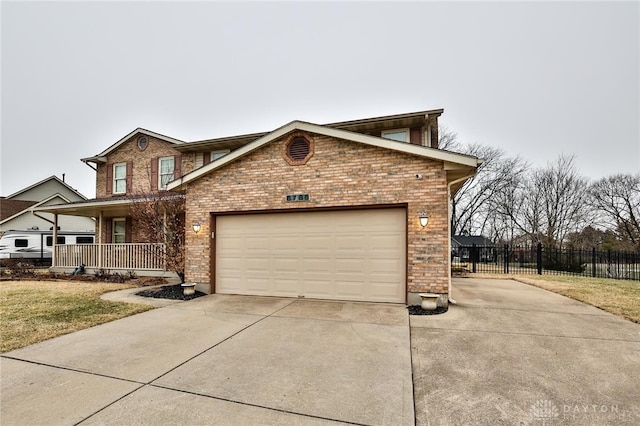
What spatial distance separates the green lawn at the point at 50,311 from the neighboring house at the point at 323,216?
7.97 feet

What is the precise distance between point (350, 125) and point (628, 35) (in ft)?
49.5

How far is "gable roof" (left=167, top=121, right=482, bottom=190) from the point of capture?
21.9 ft

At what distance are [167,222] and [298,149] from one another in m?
5.53

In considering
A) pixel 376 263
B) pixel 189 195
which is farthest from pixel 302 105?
pixel 376 263

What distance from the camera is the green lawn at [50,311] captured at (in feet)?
16.6

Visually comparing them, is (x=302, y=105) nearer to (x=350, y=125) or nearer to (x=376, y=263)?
(x=350, y=125)

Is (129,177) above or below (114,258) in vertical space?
above

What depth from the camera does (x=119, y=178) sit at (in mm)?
15969

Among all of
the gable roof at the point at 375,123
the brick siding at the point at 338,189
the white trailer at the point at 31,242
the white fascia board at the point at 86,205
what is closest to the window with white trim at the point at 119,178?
the white fascia board at the point at 86,205

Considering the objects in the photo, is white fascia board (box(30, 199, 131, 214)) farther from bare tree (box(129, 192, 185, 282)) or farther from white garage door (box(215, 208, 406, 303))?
white garage door (box(215, 208, 406, 303))

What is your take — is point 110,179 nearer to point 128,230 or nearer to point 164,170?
point 128,230

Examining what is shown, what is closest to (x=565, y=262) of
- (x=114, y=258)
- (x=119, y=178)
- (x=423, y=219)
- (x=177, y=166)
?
(x=423, y=219)

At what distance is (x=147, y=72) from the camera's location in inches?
775

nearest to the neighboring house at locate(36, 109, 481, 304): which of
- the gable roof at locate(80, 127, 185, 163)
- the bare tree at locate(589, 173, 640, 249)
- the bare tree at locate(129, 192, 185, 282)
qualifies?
the bare tree at locate(129, 192, 185, 282)
